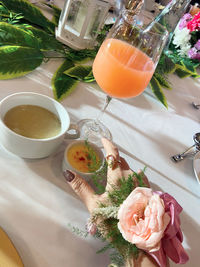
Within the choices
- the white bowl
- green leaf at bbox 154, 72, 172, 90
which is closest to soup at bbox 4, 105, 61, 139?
the white bowl

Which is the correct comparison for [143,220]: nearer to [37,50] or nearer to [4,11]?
[37,50]

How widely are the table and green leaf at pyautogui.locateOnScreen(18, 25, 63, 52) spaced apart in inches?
1.8

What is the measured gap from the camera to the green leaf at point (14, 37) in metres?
0.68

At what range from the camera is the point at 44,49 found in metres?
0.74

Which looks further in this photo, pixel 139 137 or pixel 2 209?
pixel 139 137

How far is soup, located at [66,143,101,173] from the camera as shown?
0.50 m

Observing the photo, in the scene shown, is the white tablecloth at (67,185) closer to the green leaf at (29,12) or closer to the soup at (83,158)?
the soup at (83,158)

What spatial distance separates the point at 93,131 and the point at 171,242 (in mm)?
332

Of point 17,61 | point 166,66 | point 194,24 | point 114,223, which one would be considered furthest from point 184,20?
point 114,223

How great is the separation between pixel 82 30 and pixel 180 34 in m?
0.50

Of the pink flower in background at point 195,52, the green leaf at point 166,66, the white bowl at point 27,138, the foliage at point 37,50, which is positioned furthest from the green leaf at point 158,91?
the white bowl at point 27,138

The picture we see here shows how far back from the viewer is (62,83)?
0.69 metres

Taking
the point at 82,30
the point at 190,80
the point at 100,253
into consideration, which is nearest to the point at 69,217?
the point at 100,253

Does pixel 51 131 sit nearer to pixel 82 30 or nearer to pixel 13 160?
pixel 13 160
